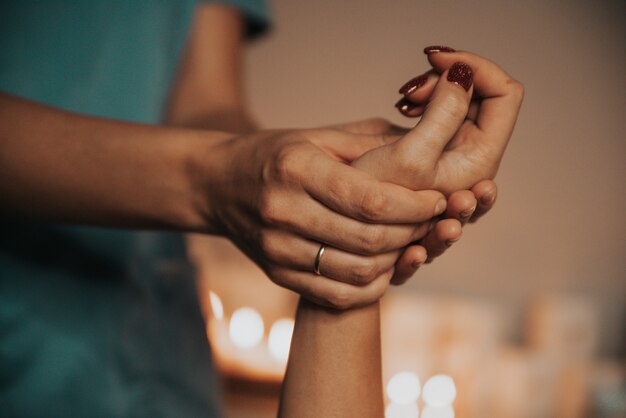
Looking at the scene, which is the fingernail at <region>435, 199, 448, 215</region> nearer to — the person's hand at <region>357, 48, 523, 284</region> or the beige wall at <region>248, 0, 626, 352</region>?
the person's hand at <region>357, 48, 523, 284</region>

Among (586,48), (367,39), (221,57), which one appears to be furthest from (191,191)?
(586,48)

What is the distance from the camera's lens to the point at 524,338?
4.83 ft

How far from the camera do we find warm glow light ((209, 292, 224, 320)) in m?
1.51

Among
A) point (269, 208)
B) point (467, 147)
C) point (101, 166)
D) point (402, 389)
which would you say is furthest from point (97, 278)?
point (402, 389)

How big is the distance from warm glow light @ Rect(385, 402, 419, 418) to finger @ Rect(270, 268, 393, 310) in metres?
1.11

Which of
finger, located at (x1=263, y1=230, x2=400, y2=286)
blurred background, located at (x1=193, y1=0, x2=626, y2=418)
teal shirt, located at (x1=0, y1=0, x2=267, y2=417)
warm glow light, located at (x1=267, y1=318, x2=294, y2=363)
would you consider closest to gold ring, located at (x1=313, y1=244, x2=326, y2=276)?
finger, located at (x1=263, y1=230, x2=400, y2=286)

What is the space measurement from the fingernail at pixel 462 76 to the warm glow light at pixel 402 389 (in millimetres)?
1175

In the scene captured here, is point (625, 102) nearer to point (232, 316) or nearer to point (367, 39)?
point (367, 39)

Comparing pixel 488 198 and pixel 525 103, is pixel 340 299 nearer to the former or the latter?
pixel 488 198

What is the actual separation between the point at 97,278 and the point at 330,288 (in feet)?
1.29

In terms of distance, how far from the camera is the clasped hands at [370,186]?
0.37 metres

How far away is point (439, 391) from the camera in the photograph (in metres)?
1.43

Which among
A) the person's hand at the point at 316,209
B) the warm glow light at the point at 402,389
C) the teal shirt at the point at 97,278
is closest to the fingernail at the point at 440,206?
the person's hand at the point at 316,209

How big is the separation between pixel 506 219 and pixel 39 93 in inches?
42.4
